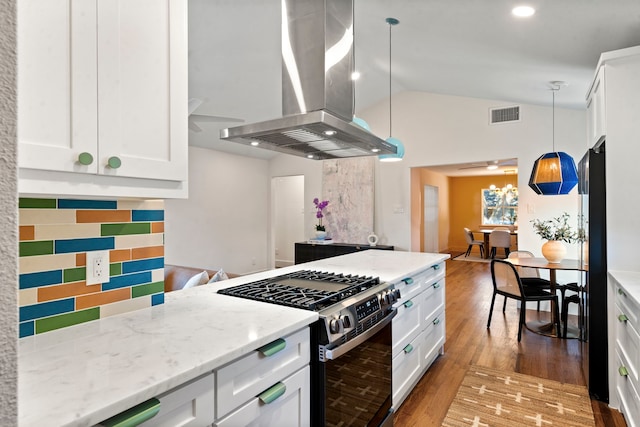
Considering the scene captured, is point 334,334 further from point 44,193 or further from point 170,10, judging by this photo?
point 170,10

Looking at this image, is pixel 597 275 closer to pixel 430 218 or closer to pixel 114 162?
pixel 114 162

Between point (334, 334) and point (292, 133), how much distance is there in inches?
43.3

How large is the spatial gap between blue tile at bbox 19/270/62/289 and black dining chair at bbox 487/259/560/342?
3.74m

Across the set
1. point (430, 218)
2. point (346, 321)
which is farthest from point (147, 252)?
point (430, 218)

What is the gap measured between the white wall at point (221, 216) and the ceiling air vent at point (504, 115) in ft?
14.5

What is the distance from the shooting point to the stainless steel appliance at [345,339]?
146 cm

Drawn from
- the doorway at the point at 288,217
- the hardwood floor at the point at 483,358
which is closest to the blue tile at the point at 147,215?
the hardwood floor at the point at 483,358

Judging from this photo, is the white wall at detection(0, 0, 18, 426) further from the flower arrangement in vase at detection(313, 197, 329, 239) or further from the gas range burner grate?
the flower arrangement in vase at detection(313, 197, 329, 239)

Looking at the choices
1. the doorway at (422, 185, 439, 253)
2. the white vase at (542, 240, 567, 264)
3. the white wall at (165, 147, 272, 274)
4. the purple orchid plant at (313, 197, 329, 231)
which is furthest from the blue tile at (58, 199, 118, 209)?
the doorway at (422, 185, 439, 253)

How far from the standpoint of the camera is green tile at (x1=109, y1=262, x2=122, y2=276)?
4.56 feet

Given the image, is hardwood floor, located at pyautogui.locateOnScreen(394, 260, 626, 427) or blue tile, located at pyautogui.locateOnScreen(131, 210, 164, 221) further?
hardwood floor, located at pyautogui.locateOnScreen(394, 260, 626, 427)

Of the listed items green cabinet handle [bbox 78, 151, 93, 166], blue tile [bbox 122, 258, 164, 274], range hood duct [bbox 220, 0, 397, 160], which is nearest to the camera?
green cabinet handle [bbox 78, 151, 93, 166]

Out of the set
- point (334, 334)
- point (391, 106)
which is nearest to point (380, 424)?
point (334, 334)

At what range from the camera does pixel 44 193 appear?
912 millimetres
